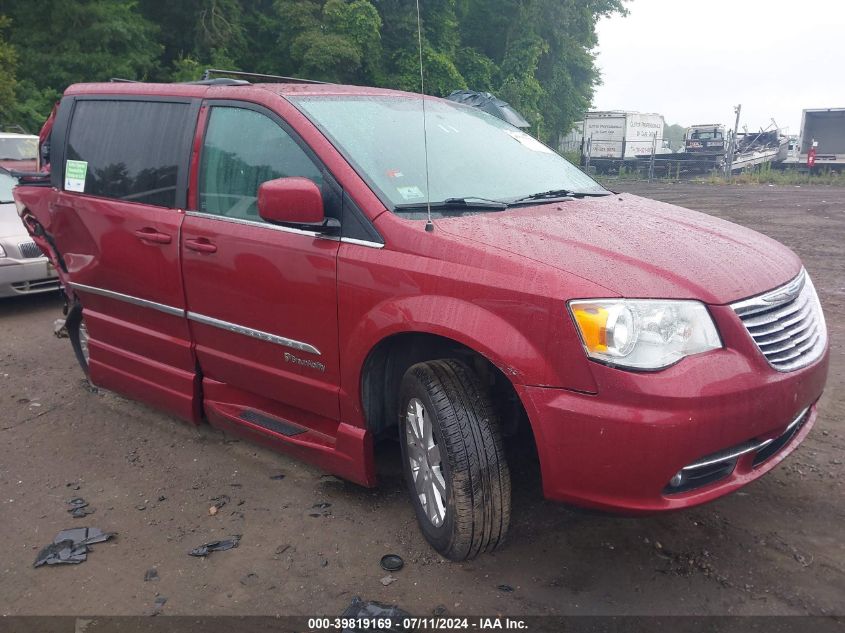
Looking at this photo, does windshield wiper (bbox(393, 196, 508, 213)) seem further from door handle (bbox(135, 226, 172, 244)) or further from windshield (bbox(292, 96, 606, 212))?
door handle (bbox(135, 226, 172, 244))

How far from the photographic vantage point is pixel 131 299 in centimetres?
390

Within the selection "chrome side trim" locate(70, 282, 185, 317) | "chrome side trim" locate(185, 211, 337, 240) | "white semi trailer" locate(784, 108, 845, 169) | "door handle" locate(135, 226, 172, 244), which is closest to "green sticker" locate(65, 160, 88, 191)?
"chrome side trim" locate(70, 282, 185, 317)

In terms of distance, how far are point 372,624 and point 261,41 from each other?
2556cm

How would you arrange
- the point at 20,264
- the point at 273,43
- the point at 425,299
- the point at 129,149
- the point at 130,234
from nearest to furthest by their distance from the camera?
1. the point at 425,299
2. the point at 130,234
3. the point at 129,149
4. the point at 20,264
5. the point at 273,43

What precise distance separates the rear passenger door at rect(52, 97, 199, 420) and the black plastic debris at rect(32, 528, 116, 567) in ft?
2.79

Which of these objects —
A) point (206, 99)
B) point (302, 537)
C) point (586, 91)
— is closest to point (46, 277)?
point (206, 99)

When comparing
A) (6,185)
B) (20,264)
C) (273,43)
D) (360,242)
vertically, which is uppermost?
(273,43)

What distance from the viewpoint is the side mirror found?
281cm

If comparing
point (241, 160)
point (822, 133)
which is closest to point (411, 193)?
point (241, 160)

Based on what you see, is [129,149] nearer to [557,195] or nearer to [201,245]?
[201,245]

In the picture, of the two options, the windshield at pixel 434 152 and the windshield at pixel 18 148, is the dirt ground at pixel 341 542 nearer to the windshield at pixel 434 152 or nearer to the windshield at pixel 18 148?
the windshield at pixel 434 152

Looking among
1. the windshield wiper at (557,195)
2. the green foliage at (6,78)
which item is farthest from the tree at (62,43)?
the windshield wiper at (557,195)

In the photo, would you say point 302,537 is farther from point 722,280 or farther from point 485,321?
point 722,280

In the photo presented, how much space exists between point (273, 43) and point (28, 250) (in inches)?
793
